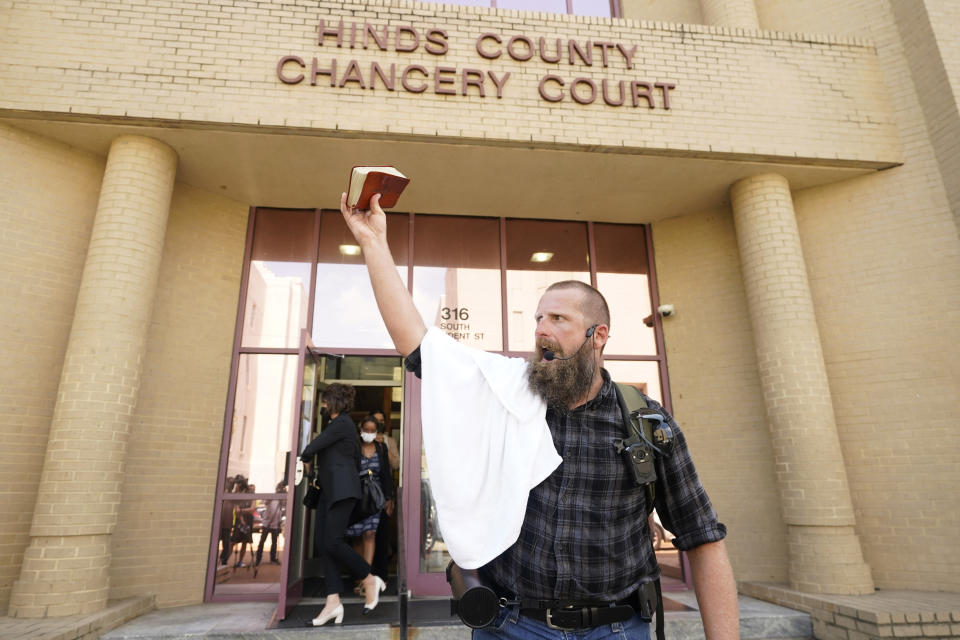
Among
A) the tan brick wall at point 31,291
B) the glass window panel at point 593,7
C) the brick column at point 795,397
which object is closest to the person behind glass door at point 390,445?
the tan brick wall at point 31,291

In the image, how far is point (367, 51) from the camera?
254 inches

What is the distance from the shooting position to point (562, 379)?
1791mm

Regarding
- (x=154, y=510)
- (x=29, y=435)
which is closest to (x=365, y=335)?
(x=154, y=510)

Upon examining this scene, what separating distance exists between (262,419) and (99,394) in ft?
6.05

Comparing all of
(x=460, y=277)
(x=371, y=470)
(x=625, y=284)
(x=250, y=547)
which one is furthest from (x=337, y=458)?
(x=625, y=284)

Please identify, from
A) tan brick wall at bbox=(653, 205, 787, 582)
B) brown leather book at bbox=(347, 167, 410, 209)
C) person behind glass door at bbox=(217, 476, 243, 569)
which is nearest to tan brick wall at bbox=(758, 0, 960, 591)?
tan brick wall at bbox=(653, 205, 787, 582)

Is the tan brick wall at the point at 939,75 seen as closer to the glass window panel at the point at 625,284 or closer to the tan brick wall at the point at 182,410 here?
the glass window panel at the point at 625,284

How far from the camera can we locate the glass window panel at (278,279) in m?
7.16

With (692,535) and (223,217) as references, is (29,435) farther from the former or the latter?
(692,535)

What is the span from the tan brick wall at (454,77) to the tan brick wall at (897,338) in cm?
43

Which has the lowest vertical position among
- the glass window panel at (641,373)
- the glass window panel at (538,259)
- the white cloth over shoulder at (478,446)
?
the white cloth over shoulder at (478,446)

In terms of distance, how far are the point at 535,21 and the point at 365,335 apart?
4.35 m

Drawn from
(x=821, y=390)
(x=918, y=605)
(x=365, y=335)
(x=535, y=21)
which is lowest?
(x=918, y=605)

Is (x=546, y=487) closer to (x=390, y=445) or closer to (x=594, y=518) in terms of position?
(x=594, y=518)
